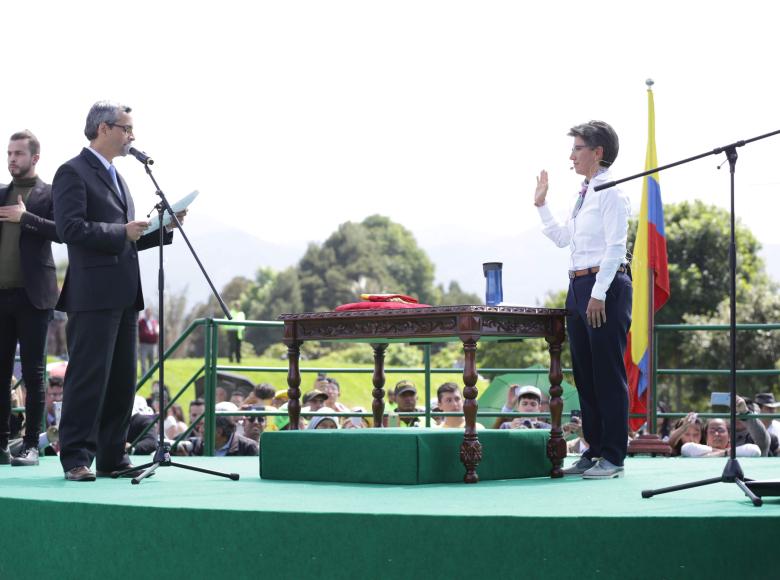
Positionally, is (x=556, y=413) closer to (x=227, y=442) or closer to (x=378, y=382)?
(x=378, y=382)

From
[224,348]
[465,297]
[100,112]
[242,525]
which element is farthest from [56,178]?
[465,297]

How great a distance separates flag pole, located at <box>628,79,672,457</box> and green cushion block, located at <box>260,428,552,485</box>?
310 centimetres

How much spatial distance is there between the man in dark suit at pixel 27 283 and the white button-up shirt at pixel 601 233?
3.49 m

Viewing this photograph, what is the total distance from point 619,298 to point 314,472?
1919mm

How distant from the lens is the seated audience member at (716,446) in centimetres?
947

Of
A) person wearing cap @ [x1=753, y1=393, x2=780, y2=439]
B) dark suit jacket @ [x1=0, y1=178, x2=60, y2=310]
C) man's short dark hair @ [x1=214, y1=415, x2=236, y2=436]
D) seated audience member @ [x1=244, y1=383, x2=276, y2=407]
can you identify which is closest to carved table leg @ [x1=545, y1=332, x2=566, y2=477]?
dark suit jacket @ [x1=0, y1=178, x2=60, y2=310]

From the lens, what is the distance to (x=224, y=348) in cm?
7350

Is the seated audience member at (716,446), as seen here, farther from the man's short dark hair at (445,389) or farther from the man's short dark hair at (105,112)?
the man's short dark hair at (105,112)

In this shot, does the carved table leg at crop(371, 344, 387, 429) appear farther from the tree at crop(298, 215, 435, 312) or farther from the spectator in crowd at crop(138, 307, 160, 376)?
the tree at crop(298, 215, 435, 312)

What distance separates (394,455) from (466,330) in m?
0.80

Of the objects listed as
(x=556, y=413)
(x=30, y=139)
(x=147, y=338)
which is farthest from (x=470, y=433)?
(x=147, y=338)

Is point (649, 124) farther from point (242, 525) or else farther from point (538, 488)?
point (242, 525)

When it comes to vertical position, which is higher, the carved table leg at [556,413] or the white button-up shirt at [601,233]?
the white button-up shirt at [601,233]

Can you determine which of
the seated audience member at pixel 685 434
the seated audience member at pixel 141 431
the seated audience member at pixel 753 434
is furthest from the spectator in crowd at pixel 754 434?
the seated audience member at pixel 141 431
